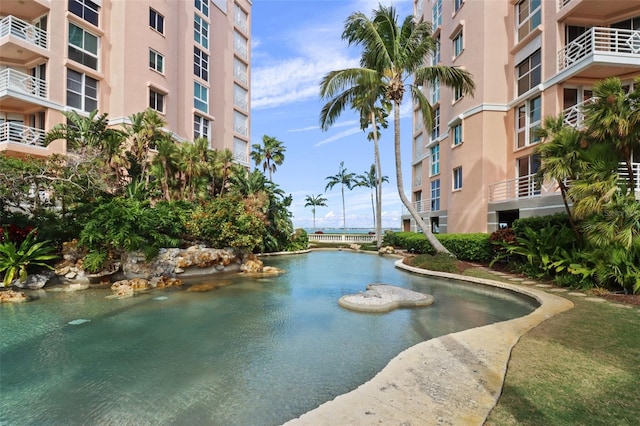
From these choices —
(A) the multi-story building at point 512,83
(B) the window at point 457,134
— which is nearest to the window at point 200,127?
(A) the multi-story building at point 512,83

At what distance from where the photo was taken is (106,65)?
21.0 meters

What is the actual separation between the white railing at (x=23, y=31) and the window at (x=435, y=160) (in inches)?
1039

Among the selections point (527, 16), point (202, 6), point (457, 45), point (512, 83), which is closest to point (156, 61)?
point (202, 6)

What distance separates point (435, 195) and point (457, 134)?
263 inches

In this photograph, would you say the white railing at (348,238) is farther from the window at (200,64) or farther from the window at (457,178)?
the window at (200,64)

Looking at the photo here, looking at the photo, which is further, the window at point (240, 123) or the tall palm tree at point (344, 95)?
the window at point (240, 123)

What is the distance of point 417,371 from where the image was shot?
4.41 m

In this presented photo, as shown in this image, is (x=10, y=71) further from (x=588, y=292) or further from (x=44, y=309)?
(x=588, y=292)

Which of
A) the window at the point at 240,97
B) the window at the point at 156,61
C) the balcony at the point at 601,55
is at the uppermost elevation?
the window at the point at 240,97

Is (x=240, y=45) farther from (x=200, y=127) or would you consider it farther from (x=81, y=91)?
(x=81, y=91)

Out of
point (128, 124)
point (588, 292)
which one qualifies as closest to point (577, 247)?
point (588, 292)

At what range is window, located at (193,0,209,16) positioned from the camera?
88.4 ft

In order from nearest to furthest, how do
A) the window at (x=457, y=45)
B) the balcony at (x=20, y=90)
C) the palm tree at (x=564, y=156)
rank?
the palm tree at (x=564, y=156), the balcony at (x=20, y=90), the window at (x=457, y=45)

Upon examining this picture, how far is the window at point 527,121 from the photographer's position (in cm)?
1680
